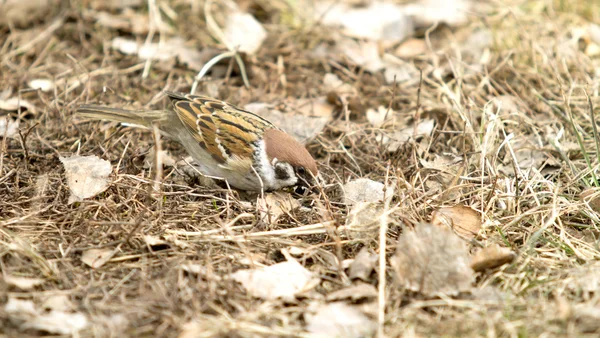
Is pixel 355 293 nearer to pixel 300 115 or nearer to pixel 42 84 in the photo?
pixel 300 115

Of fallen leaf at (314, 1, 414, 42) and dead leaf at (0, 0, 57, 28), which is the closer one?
dead leaf at (0, 0, 57, 28)

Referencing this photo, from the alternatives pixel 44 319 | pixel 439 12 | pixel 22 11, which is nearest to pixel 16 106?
pixel 22 11

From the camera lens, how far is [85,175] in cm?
368

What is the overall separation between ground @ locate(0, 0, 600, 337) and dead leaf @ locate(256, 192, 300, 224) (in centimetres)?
3

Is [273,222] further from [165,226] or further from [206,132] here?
[206,132]

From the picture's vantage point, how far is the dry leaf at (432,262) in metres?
2.88

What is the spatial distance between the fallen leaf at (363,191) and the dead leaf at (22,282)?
5.67 feet

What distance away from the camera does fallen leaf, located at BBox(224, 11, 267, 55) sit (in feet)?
18.7

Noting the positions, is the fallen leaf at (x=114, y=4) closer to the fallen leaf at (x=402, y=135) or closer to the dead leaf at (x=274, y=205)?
the fallen leaf at (x=402, y=135)

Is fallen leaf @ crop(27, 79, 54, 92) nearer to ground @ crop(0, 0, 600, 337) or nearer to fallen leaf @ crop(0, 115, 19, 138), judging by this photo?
ground @ crop(0, 0, 600, 337)

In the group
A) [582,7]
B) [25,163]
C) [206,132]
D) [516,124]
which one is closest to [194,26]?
[206,132]

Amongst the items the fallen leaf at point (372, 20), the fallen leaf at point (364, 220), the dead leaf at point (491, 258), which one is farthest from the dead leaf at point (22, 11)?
the dead leaf at point (491, 258)

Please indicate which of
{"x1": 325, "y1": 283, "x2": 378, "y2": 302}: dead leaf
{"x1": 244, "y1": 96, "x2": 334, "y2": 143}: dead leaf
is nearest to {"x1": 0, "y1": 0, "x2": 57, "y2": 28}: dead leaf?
{"x1": 244, "y1": 96, "x2": 334, "y2": 143}: dead leaf

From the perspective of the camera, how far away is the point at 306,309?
2783 mm
